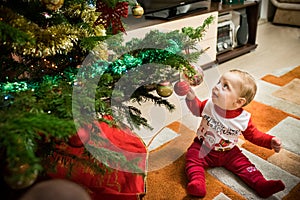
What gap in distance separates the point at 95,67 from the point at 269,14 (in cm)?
353

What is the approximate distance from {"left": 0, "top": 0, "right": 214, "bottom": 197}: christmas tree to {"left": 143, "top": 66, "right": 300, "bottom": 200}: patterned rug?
1.49 ft

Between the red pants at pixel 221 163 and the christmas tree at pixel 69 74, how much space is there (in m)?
0.47

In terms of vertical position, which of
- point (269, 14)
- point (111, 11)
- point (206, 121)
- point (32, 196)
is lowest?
point (269, 14)

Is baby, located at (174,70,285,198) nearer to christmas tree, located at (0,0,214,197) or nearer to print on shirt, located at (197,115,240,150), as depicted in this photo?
print on shirt, located at (197,115,240,150)

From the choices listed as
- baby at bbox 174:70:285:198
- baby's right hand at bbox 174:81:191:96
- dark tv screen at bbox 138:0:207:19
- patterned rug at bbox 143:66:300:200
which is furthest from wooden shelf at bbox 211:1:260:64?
baby's right hand at bbox 174:81:191:96

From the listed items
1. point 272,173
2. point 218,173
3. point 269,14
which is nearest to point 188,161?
point 218,173

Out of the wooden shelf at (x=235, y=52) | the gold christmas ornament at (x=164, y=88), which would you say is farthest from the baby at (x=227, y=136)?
the wooden shelf at (x=235, y=52)

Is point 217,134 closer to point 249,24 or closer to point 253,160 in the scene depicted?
point 253,160

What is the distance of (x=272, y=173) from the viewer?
1.11 metres

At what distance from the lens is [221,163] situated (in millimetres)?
1143

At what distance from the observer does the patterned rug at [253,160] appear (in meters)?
1.02

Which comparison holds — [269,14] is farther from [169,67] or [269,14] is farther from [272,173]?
[169,67]

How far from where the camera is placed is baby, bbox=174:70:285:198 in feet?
3.32

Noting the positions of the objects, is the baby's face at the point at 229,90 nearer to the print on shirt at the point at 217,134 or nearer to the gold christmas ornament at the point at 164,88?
the print on shirt at the point at 217,134
